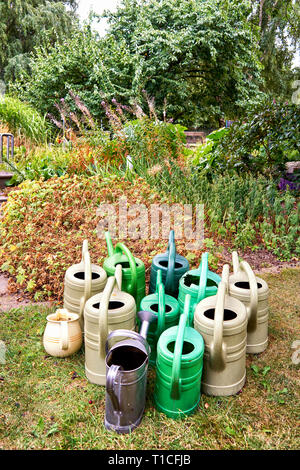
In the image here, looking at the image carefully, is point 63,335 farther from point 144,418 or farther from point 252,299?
point 252,299

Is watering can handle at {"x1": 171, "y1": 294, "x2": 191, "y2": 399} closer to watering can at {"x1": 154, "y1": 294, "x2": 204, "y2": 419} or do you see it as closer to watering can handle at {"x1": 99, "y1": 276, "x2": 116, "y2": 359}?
watering can at {"x1": 154, "y1": 294, "x2": 204, "y2": 419}

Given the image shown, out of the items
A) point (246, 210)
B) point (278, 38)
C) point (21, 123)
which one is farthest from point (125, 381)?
point (278, 38)

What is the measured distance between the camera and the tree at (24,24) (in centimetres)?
1560

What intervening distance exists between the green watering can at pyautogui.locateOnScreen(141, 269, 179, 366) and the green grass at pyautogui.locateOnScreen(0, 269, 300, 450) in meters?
0.24

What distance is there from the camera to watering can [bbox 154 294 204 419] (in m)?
1.52

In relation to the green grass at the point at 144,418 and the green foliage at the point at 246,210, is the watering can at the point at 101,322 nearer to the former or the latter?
the green grass at the point at 144,418

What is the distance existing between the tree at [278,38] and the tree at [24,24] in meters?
9.10
